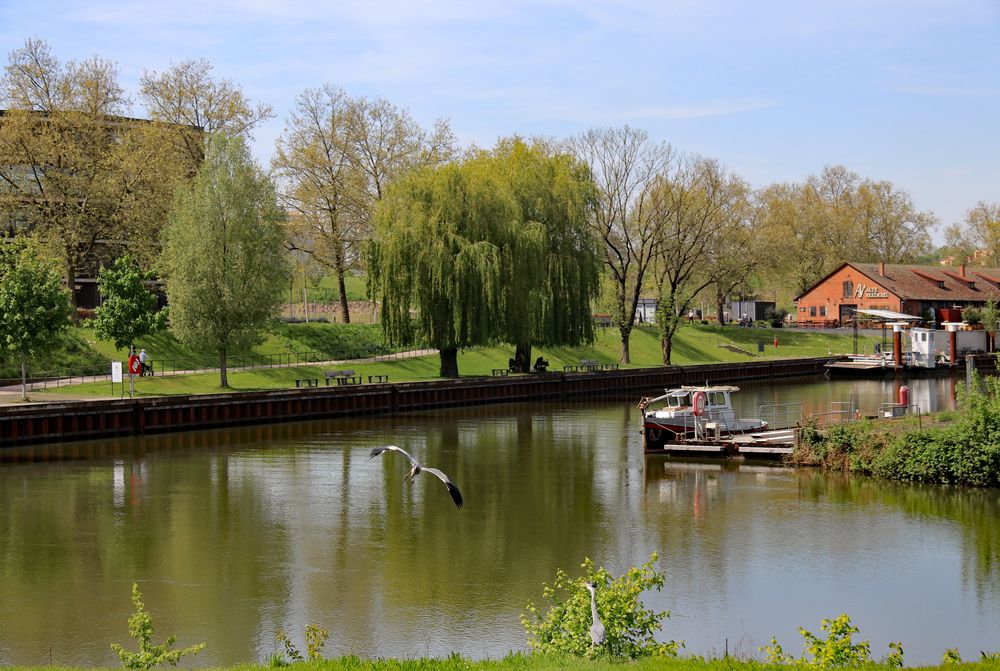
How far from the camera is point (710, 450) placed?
133 ft

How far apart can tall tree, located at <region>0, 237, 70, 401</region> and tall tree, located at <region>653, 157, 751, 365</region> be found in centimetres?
4819

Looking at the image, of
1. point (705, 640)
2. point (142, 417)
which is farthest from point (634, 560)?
point (142, 417)

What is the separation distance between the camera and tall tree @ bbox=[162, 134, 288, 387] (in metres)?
59.2

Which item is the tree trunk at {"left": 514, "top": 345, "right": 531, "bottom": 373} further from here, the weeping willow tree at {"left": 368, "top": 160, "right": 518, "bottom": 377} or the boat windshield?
the boat windshield

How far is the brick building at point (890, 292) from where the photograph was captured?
106312 millimetres

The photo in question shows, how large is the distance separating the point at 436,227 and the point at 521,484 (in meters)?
29.7

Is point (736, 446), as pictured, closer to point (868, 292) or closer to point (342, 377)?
point (342, 377)

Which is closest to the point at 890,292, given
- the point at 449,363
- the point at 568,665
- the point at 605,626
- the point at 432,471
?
the point at 449,363

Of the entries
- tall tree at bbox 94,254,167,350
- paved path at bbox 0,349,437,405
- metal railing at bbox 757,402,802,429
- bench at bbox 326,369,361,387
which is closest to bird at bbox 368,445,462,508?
paved path at bbox 0,349,437,405

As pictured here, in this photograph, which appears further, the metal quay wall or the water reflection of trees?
the metal quay wall

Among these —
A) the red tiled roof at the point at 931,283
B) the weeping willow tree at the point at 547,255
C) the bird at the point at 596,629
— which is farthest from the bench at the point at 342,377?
the red tiled roof at the point at 931,283

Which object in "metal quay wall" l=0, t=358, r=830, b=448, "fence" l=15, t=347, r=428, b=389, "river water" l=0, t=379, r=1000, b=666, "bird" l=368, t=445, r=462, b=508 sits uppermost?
"fence" l=15, t=347, r=428, b=389

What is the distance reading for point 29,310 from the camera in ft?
166

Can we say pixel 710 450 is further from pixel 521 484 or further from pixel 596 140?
pixel 596 140
